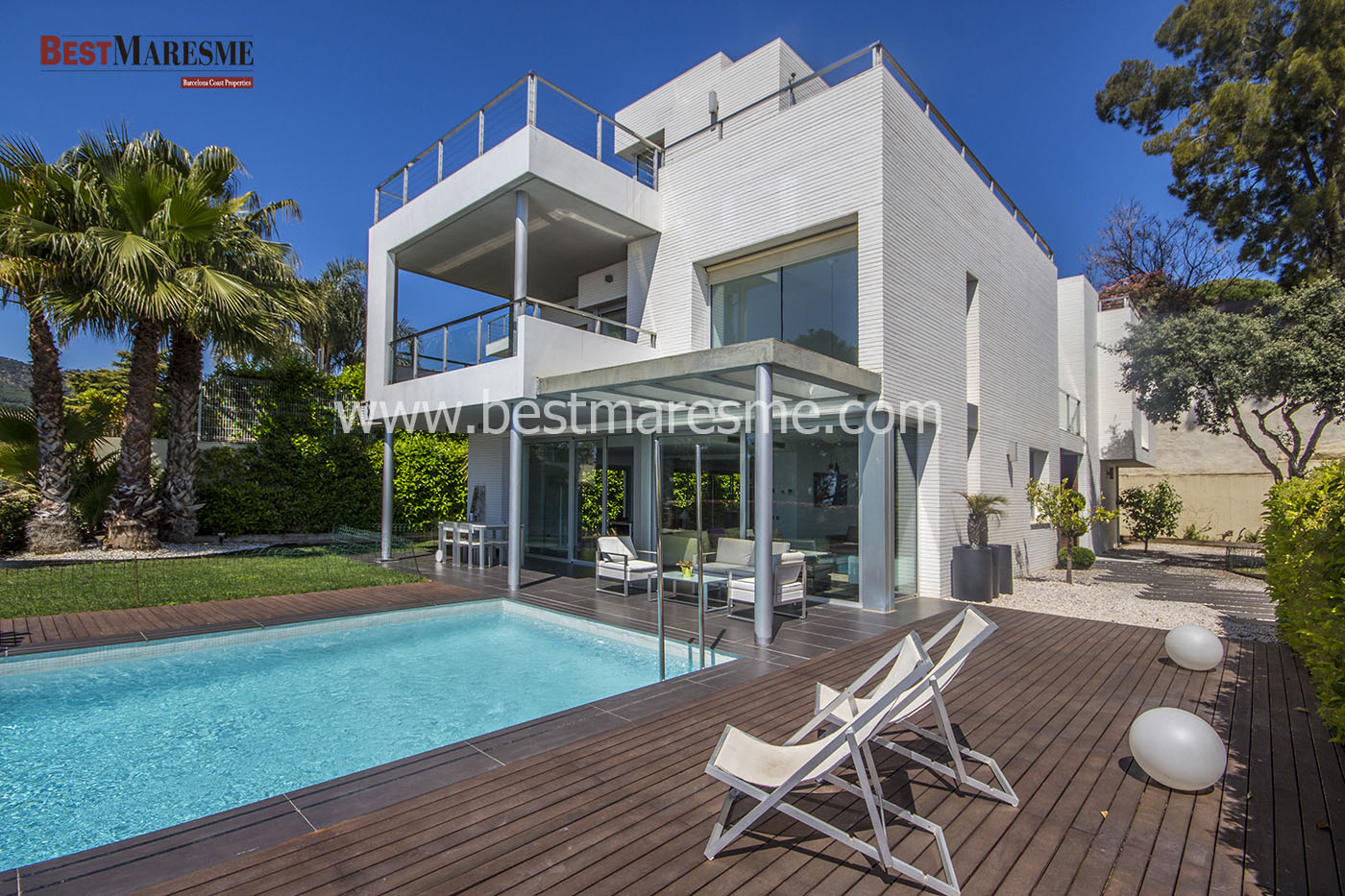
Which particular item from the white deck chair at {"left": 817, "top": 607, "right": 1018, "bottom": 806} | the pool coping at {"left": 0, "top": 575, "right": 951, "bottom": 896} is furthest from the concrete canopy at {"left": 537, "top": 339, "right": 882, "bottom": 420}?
the white deck chair at {"left": 817, "top": 607, "right": 1018, "bottom": 806}

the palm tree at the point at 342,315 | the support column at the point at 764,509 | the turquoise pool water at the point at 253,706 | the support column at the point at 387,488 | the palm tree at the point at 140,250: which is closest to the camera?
the turquoise pool water at the point at 253,706

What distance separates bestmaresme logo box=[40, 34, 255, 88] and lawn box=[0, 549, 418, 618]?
7915mm

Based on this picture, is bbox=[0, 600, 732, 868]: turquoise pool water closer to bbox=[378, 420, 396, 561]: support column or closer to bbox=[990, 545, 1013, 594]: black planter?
bbox=[378, 420, 396, 561]: support column

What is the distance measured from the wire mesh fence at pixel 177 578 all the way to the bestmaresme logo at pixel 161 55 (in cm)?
793

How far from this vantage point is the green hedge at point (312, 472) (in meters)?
16.0

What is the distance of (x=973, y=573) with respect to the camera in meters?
9.70

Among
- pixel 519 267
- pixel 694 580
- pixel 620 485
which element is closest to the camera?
pixel 694 580

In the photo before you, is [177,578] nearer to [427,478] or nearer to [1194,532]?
[427,478]

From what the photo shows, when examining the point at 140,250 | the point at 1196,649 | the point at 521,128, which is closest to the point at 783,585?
the point at 1196,649

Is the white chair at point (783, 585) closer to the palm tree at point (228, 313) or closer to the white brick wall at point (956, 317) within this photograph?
the white brick wall at point (956, 317)

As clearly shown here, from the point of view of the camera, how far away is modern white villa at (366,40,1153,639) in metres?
8.83

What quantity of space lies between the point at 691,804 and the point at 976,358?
412 inches

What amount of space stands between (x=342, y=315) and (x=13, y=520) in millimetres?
18705

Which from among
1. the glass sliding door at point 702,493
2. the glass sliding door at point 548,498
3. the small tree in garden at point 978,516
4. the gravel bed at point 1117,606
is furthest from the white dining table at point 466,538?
the gravel bed at point 1117,606
